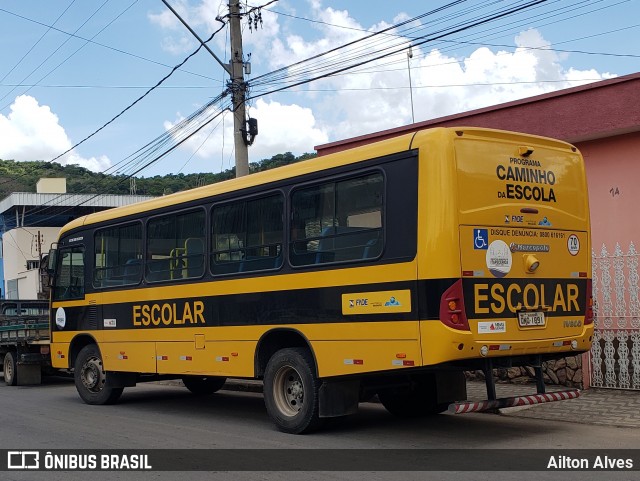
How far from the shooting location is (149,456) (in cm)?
799

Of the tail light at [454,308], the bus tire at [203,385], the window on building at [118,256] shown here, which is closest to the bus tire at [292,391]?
the tail light at [454,308]

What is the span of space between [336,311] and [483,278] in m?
1.74

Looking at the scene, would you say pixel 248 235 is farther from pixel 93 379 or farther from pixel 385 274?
pixel 93 379

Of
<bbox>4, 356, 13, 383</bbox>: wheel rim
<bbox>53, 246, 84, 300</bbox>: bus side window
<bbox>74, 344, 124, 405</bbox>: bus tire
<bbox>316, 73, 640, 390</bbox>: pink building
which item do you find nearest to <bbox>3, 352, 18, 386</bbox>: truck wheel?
<bbox>4, 356, 13, 383</bbox>: wheel rim

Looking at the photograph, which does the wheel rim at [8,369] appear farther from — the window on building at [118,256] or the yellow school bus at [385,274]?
the yellow school bus at [385,274]

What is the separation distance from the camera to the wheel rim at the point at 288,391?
30.2ft

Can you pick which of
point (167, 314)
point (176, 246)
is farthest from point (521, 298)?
point (167, 314)

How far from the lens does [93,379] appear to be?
42.8ft

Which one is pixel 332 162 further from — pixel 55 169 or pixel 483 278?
pixel 55 169

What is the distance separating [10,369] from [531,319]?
1351 cm

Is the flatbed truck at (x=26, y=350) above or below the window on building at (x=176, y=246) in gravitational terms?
below

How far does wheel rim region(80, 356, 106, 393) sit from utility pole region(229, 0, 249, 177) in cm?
519

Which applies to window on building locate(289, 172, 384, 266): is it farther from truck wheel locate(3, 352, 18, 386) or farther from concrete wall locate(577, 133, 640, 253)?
truck wheel locate(3, 352, 18, 386)

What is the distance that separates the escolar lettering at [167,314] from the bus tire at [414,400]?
8.99 ft
